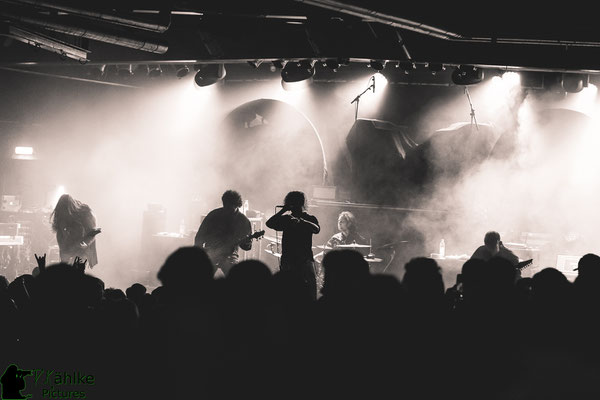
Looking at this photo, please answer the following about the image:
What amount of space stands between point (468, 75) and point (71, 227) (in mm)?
6227

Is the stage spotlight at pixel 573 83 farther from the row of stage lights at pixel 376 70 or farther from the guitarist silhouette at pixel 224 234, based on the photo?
the guitarist silhouette at pixel 224 234

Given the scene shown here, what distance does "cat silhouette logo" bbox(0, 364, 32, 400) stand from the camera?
3080 millimetres

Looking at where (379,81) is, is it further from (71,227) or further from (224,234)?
(71,227)

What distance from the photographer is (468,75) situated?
32.5ft

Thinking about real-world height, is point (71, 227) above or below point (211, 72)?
below

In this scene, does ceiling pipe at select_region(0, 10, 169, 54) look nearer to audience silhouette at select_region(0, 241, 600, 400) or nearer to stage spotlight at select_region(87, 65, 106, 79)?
stage spotlight at select_region(87, 65, 106, 79)

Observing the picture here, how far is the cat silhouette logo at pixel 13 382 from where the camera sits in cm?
308

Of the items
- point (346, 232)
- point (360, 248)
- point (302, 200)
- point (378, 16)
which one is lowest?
point (360, 248)

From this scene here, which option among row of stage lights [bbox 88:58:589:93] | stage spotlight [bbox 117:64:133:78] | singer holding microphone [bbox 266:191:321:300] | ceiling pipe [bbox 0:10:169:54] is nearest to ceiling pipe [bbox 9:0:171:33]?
ceiling pipe [bbox 0:10:169:54]

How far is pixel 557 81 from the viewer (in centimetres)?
1143

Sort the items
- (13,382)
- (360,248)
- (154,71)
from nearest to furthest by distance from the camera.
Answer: (13,382) → (360,248) → (154,71)

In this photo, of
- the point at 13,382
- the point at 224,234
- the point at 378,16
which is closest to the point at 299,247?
the point at 224,234

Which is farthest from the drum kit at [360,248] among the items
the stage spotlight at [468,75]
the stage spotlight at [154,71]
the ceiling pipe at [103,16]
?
the stage spotlight at [154,71]

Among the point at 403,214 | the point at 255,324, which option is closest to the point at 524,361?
the point at 255,324
